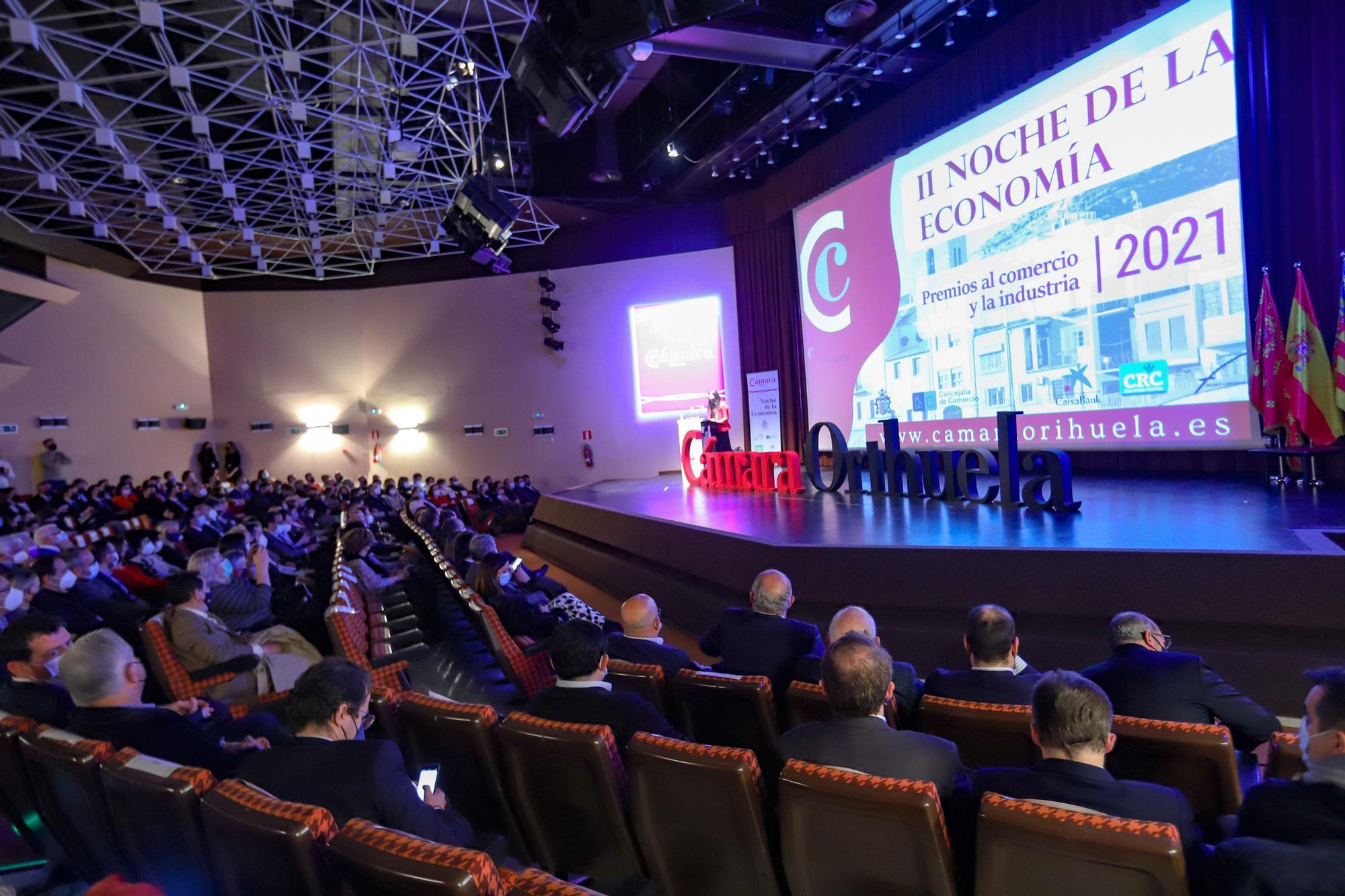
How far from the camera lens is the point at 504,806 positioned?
7.16 feet

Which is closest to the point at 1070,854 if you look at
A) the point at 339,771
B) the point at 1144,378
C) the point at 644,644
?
the point at 339,771

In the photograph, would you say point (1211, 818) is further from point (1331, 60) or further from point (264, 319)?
point (264, 319)

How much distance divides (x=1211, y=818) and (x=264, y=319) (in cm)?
1877

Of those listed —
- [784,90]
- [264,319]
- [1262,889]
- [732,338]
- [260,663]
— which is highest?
[784,90]

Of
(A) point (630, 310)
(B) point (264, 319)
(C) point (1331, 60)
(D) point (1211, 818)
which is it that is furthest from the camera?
(B) point (264, 319)

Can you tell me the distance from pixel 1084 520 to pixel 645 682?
353cm

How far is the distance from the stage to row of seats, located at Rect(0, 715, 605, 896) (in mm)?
3419

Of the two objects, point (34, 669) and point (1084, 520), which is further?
point (1084, 520)

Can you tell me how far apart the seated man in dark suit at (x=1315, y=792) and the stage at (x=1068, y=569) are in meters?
2.25

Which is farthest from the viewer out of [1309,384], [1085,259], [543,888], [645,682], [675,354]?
[675,354]

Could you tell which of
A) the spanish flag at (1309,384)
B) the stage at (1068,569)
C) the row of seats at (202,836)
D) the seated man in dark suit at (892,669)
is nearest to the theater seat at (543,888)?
the row of seats at (202,836)

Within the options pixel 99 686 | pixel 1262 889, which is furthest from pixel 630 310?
pixel 1262 889

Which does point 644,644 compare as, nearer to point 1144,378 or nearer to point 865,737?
point 865,737

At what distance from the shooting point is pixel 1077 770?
1.58 metres
